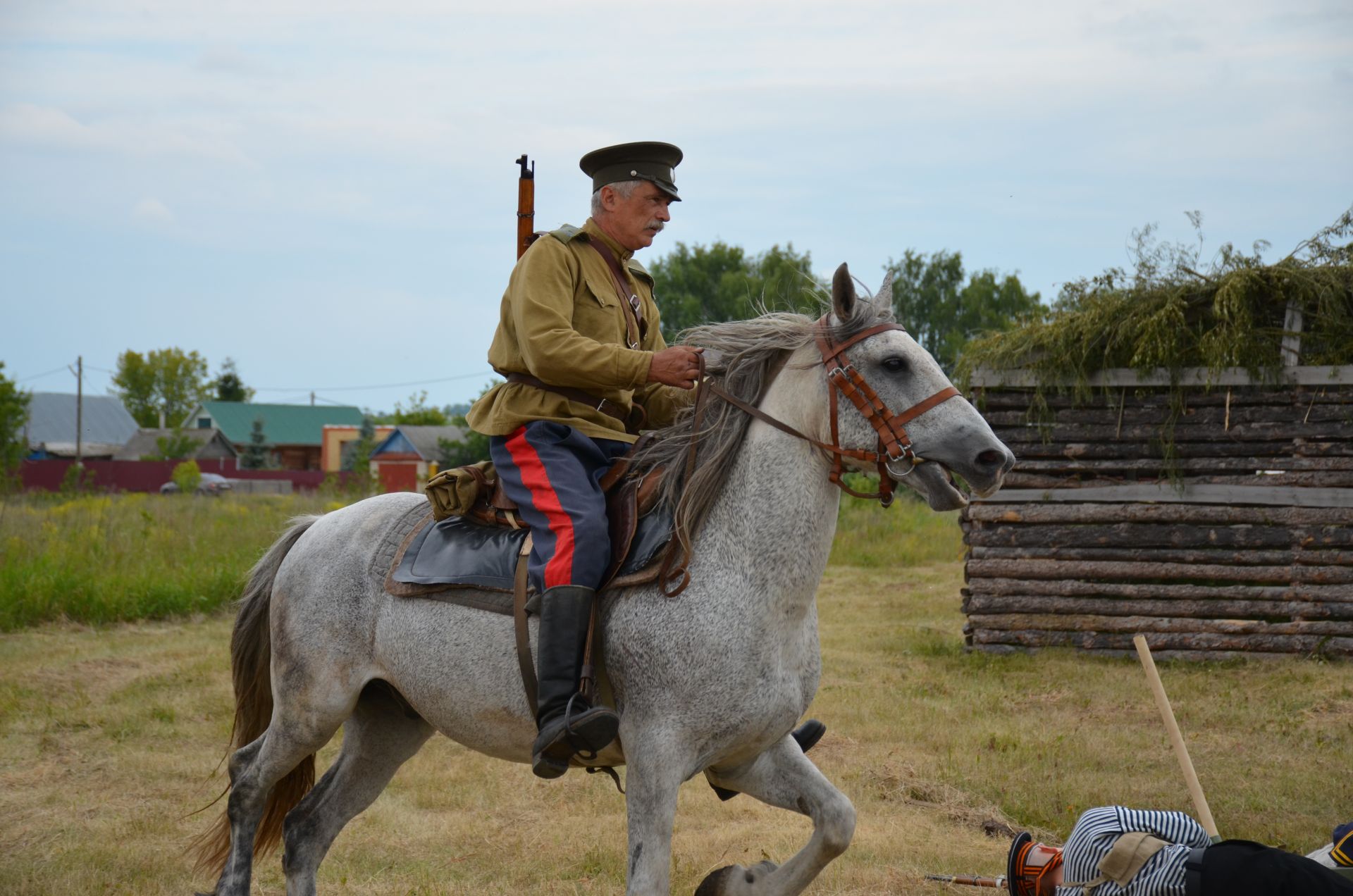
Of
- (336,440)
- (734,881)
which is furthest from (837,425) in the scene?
(336,440)

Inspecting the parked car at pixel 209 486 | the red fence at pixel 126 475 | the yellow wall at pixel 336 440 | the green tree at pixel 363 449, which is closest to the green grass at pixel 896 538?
the red fence at pixel 126 475

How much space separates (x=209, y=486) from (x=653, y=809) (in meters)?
47.4

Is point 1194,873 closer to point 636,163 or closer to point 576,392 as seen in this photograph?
point 576,392

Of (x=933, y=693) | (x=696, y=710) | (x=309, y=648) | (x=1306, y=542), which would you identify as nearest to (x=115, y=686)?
(x=309, y=648)

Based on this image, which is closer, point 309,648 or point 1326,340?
point 309,648

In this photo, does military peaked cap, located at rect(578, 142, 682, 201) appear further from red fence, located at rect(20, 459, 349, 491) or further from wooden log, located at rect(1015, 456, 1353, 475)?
red fence, located at rect(20, 459, 349, 491)

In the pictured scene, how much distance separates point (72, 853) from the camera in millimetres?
5758

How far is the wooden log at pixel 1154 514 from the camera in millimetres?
10445

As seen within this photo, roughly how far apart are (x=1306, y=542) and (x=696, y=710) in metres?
8.87

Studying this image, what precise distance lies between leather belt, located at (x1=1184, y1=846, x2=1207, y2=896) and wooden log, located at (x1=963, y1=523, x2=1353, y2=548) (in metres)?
8.38

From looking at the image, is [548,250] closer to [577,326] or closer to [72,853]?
[577,326]

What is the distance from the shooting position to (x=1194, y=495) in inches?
427

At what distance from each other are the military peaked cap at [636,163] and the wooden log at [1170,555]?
26.4 ft

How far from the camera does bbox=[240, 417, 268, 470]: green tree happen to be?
69.8m
